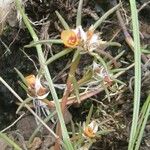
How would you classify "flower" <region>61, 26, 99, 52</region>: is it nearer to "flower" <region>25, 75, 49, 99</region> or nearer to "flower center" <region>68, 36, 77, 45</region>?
"flower center" <region>68, 36, 77, 45</region>

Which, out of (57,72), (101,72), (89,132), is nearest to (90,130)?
(89,132)

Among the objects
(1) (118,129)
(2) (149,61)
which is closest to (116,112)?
(1) (118,129)

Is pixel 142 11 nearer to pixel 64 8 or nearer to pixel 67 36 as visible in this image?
pixel 64 8

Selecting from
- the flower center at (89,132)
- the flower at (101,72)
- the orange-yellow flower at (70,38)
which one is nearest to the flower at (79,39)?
the orange-yellow flower at (70,38)

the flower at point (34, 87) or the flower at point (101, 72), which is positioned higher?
the flower at point (34, 87)

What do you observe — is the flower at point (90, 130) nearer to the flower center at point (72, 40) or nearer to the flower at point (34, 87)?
the flower at point (34, 87)
